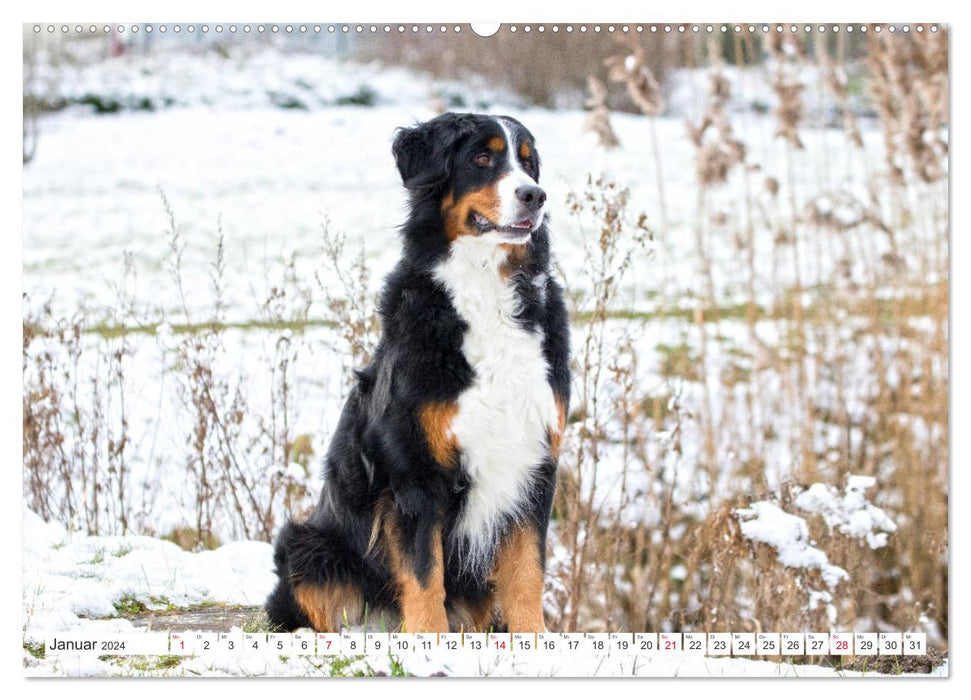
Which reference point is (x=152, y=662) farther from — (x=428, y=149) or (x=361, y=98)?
(x=361, y=98)

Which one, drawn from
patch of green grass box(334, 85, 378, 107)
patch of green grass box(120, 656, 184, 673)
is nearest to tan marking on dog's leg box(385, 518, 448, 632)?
patch of green grass box(120, 656, 184, 673)

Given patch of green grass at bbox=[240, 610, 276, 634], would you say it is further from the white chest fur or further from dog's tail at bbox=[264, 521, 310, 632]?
the white chest fur

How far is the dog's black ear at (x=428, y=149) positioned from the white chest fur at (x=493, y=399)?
0.23 metres

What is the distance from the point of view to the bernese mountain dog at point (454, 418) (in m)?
2.93

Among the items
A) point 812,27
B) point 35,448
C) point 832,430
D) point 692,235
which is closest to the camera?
point 812,27

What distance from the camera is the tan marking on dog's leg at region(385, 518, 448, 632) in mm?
2918

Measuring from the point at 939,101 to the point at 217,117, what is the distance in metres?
3.87

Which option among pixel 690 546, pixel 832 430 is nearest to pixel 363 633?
pixel 690 546

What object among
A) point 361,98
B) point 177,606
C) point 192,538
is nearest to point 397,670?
point 177,606

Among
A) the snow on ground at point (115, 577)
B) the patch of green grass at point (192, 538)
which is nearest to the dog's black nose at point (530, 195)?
the snow on ground at point (115, 577)

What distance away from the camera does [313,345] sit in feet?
15.8

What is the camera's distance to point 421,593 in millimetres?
2916

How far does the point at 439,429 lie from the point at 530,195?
745mm

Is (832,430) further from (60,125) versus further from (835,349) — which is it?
(60,125)
